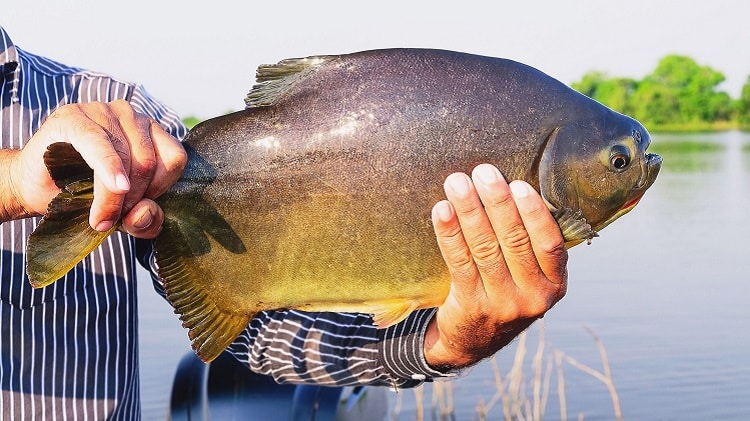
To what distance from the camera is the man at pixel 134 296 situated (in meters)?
2.54

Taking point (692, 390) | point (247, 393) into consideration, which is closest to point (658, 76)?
point (692, 390)

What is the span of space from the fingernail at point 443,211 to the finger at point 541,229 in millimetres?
181

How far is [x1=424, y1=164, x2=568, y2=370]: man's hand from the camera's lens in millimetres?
2559

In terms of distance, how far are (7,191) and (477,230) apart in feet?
4.29

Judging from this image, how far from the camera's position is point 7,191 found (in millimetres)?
2582

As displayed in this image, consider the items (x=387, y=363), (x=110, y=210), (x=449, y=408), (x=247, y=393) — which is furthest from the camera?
(x=449, y=408)

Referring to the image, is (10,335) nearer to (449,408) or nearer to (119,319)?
(119,319)

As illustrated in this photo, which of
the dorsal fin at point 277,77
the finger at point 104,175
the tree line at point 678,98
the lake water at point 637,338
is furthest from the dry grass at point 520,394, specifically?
the tree line at point 678,98

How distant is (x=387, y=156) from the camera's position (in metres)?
2.56

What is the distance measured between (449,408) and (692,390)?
314 centimetres

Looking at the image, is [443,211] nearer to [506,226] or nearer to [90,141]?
[506,226]

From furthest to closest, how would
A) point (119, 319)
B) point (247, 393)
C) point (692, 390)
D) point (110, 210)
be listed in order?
point (692, 390) < point (247, 393) < point (119, 319) < point (110, 210)

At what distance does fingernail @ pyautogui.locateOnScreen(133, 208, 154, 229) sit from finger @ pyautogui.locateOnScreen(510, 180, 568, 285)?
0.98 metres

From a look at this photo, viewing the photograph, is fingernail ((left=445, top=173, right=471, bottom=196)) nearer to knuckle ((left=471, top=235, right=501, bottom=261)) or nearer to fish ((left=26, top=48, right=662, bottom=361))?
fish ((left=26, top=48, right=662, bottom=361))
